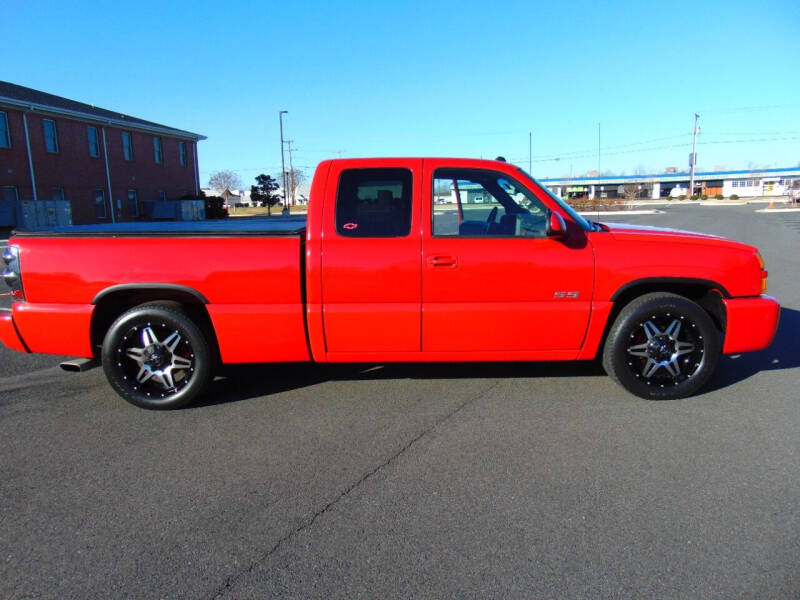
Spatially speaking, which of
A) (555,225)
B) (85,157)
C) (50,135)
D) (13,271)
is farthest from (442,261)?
(85,157)

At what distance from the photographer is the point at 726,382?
194 inches

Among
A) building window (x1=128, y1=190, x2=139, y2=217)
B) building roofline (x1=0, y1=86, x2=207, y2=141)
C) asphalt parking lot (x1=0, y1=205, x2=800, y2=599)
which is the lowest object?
asphalt parking lot (x1=0, y1=205, x2=800, y2=599)

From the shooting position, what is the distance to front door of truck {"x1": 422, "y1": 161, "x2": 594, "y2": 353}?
14.0 feet

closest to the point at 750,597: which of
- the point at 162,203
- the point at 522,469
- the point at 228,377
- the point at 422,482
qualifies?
the point at 522,469

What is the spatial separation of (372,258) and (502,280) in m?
0.98

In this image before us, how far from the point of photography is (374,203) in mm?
4398

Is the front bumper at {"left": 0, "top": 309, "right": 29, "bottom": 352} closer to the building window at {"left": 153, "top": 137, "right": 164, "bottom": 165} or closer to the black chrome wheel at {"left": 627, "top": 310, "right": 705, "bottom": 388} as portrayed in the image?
the black chrome wheel at {"left": 627, "top": 310, "right": 705, "bottom": 388}

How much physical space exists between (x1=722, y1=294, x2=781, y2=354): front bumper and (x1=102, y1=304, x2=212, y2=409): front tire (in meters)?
4.06

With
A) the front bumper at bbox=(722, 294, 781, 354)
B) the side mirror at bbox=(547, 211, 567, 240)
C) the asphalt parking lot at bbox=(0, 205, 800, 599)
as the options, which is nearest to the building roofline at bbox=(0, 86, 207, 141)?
the asphalt parking lot at bbox=(0, 205, 800, 599)

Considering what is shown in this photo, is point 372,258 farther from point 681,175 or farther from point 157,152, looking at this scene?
point 681,175

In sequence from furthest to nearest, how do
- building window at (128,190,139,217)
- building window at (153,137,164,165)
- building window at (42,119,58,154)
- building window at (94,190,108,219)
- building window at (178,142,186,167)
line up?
building window at (178,142,186,167)
building window at (153,137,164,165)
building window at (128,190,139,217)
building window at (94,190,108,219)
building window at (42,119,58,154)

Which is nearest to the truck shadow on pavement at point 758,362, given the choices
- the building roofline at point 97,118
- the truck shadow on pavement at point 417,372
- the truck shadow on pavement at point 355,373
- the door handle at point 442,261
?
the truck shadow on pavement at point 417,372

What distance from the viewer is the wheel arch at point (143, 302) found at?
427 centimetres

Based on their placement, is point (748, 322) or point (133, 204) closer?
point (748, 322)
